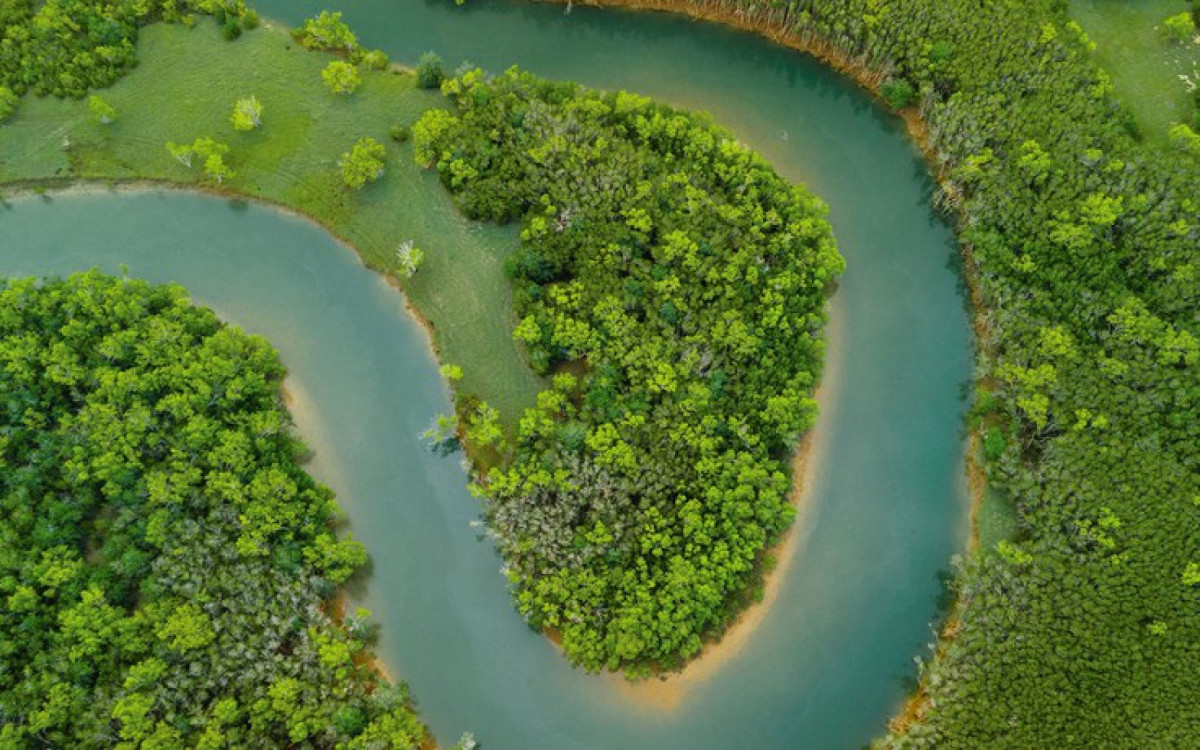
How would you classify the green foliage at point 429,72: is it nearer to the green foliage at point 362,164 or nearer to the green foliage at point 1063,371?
the green foliage at point 362,164

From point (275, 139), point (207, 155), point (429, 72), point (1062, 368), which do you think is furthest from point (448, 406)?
point (1062, 368)

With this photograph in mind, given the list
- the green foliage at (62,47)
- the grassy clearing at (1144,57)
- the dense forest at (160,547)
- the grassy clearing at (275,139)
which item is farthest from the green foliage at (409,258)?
the grassy clearing at (1144,57)

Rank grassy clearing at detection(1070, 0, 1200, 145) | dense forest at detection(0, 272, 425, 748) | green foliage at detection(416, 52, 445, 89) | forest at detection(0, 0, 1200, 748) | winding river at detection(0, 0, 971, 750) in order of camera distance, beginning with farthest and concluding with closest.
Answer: green foliage at detection(416, 52, 445, 89), grassy clearing at detection(1070, 0, 1200, 145), winding river at detection(0, 0, 971, 750), forest at detection(0, 0, 1200, 748), dense forest at detection(0, 272, 425, 748)

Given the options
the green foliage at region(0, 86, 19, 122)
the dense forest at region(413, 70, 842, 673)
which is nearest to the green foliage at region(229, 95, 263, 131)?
the dense forest at region(413, 70, 842, 673)

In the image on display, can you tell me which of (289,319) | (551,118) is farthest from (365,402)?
(551,118)

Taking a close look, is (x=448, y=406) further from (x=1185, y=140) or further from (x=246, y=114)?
(x=1185, y=140)

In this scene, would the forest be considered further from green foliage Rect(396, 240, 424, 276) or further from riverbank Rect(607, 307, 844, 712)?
green foliage Rect(396, 240, 424, 276)
